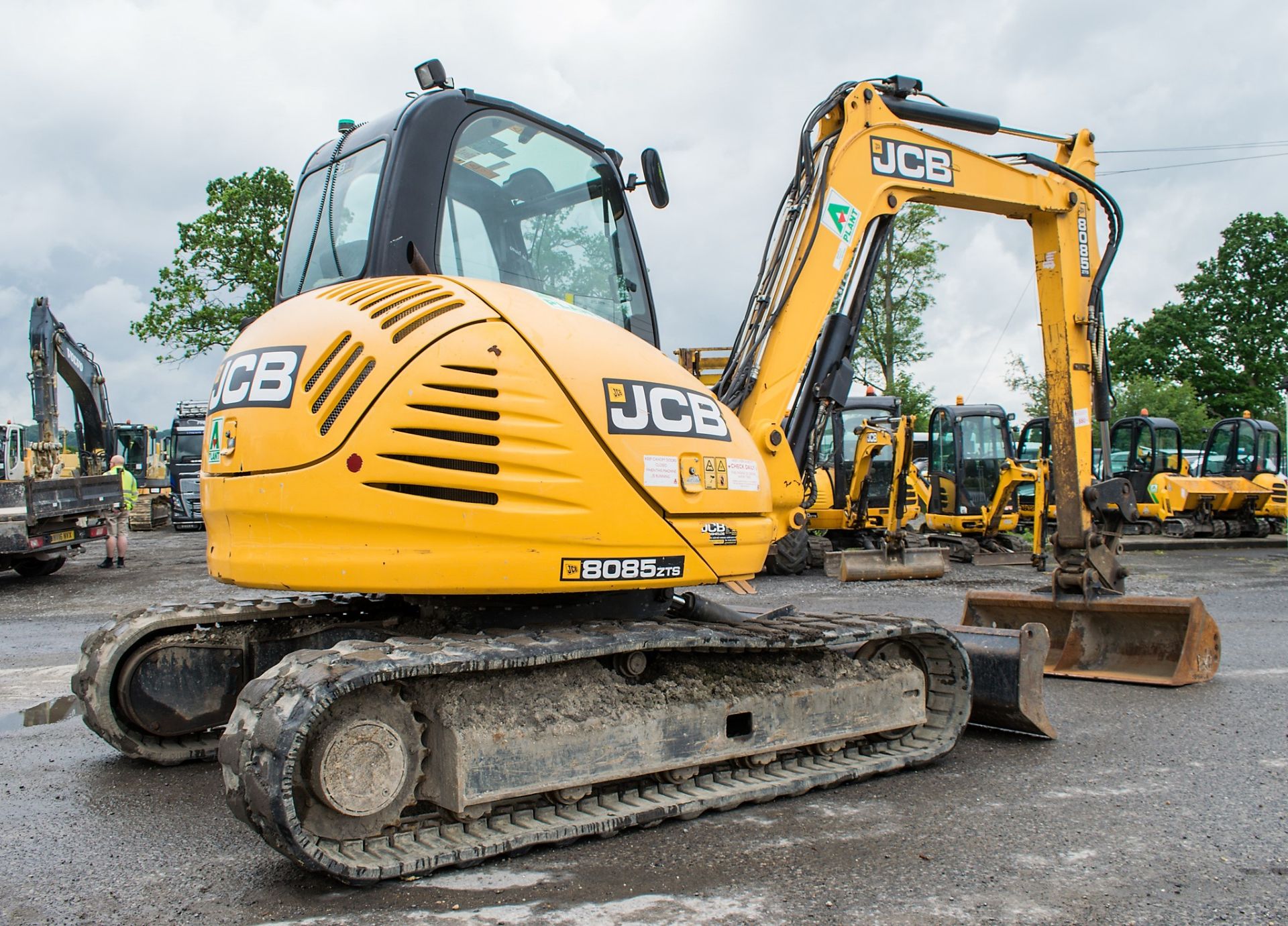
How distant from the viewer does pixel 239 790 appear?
3.22 meters

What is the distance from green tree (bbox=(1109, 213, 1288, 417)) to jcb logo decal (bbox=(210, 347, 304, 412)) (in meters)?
49.9

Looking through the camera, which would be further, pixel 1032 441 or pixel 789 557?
pixel 1032 441

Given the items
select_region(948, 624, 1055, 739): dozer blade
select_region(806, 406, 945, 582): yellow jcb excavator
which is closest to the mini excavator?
select_region(948, 624, 1055, 739): dozer blade

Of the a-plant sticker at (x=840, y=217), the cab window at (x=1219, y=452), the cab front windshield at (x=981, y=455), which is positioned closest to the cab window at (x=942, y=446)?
the cab front windshield at (x=981, y=455)

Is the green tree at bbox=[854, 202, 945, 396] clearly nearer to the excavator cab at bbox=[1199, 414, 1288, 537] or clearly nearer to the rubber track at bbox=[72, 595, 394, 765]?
the excavator cab at bbox=[1199, 414, 1288, 537]

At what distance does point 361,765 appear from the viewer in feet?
11.2

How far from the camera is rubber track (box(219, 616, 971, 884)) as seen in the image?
3180 mm

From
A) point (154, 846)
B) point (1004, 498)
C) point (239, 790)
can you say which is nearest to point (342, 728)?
point (239, 790)

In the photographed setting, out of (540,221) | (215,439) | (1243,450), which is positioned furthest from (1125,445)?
(215,439)

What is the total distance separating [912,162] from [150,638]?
4.73m

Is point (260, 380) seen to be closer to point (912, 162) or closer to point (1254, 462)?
point (912, 162)

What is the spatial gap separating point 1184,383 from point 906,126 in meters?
46.6

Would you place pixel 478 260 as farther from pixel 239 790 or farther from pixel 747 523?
pixel 239 790

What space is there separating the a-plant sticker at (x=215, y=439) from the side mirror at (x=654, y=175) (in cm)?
221
